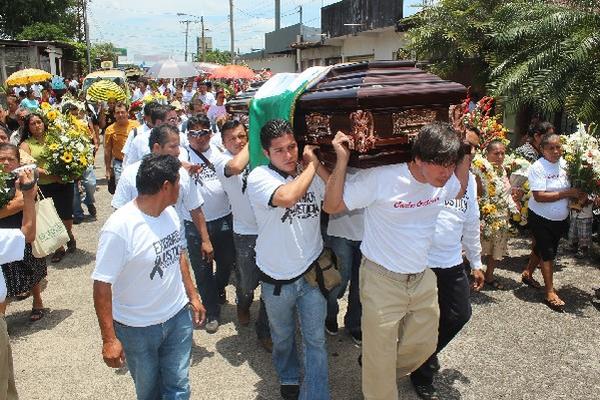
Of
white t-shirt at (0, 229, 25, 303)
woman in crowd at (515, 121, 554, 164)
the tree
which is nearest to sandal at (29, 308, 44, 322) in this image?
white t-shirt at (0, 229, 25, 303)

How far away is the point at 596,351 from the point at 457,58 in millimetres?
7677

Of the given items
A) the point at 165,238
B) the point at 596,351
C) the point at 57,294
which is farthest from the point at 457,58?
the point at 165,238

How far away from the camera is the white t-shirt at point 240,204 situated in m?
4.16

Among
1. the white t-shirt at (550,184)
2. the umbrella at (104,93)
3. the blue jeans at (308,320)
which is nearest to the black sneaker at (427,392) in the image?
the blue jeans at (308,320)

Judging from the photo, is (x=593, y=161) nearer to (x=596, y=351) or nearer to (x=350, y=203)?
(x=596, y=351)

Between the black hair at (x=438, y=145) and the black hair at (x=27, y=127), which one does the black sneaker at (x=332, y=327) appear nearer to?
the black hair at (x=438, y=145)

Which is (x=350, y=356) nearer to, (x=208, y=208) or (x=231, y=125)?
(x=208, y=208)

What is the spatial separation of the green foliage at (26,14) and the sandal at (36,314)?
31.1 m

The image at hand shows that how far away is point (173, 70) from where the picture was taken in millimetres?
15484

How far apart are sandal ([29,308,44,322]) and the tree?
20.8 feet

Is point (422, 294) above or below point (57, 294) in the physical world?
above

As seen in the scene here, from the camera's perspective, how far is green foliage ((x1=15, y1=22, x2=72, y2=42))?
1216 inches

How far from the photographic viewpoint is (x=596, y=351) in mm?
4141

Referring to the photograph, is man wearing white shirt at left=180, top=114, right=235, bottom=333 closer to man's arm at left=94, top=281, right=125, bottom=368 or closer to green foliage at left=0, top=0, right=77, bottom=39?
man's arm at left=94, top=281, right=125, bottom=368
